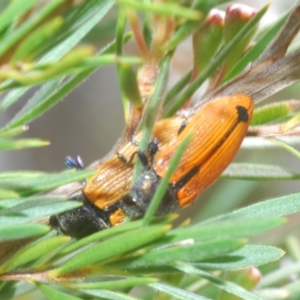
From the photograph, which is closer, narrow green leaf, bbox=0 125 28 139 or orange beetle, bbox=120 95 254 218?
narrow green leaf, bbox=0 125 28 139

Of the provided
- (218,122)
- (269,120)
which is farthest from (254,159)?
(269,120)

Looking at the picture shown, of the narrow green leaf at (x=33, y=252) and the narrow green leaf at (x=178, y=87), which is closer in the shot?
the narrow green leaf at (x=33, y=252)

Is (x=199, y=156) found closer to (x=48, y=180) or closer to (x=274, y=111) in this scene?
(x=274, y=111)

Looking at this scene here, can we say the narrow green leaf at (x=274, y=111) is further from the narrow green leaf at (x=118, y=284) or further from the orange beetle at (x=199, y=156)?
the narrow green leaf at (x=118, y=284)

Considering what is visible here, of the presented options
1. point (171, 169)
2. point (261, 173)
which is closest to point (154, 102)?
point (171, 169)

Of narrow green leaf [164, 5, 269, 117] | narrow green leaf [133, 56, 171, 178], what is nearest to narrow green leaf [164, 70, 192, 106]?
narrow green leaf [164, 5, 269, 117]

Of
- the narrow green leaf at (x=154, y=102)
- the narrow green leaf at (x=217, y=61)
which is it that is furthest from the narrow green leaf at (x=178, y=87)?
the narrow green leaf at (x=154, y=102)

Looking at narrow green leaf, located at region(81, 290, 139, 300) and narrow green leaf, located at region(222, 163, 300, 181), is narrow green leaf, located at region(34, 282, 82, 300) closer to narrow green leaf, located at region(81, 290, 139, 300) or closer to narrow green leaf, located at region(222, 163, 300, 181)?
narrow green leaf, located at region(81, 290, 139, 300)
